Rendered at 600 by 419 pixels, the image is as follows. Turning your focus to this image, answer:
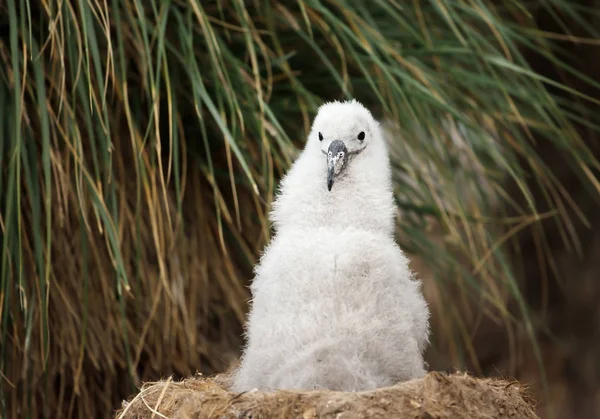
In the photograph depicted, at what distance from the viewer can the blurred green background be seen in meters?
2.81

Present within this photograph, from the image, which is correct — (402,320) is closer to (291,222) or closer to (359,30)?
(291,222)

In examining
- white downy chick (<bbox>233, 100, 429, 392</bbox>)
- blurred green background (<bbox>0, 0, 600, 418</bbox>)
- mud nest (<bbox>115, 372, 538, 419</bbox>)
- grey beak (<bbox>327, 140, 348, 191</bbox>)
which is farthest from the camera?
blurred green background (<bbox>0, 0, 600, 418</bbox>)

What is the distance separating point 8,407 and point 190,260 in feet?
2.39

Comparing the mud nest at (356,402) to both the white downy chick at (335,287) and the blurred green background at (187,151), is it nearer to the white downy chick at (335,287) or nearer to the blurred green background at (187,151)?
the white downy chick at (335,287)

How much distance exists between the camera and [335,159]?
2289mm

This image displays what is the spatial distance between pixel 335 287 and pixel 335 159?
1.03 feet

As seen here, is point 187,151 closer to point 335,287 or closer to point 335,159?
point 335,159

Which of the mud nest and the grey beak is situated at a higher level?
the grey beak

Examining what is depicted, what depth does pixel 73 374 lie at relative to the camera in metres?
3.13

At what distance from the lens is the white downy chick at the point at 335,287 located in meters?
2.12

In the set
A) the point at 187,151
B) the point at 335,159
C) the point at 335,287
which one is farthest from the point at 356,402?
the point at 187,151

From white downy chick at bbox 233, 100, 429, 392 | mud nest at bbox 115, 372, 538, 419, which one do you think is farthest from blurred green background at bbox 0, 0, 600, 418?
mud nest at bbox 115, 372, 538, 419

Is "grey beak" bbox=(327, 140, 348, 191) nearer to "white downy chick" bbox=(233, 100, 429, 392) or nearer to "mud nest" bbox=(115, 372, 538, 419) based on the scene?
"white downy chick" bbox=(233, 100, 429, 392)

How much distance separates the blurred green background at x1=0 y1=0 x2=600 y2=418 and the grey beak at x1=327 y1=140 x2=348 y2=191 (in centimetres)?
45
